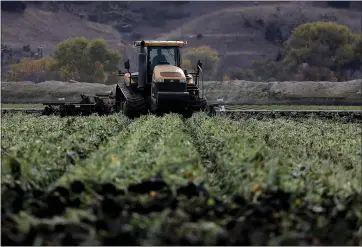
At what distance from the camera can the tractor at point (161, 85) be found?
111 ft

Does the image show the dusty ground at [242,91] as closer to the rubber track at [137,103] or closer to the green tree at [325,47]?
the rubber track at [137,103]

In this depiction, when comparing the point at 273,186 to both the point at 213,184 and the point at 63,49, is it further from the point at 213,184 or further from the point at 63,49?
the point at 63,49

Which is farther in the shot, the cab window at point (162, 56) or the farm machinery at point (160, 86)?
the cab window at point (162, 56)

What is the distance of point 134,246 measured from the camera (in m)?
9.87

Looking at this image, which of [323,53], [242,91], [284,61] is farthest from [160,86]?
[284,61]

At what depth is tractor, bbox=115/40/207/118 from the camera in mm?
33906

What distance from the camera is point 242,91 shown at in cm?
8906

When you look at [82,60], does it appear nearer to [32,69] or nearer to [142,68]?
[32,69]

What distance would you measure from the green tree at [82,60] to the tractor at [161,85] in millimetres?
104378

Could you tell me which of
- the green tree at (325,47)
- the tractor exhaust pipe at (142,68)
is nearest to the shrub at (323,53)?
the green tree at (325,47)

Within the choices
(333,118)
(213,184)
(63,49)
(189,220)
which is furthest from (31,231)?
(63,49)

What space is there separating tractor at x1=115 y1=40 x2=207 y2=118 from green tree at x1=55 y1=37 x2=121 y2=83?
104 m

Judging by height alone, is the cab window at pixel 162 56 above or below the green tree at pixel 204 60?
above

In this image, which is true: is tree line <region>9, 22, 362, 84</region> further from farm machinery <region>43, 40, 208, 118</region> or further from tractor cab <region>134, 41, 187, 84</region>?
tractor cab <region>134, 41, 187, 84</region>
